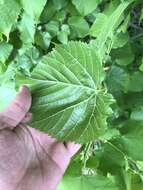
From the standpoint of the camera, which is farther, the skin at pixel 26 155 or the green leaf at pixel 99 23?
the green leaf at pixel 99 23

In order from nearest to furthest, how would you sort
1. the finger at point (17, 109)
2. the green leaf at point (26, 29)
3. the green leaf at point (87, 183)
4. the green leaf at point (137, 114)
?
the finger at point (17, 109)
the green leaf at point (87, 183)
the green leaf at point (137, 114)
the green leaf at point (26, 29)

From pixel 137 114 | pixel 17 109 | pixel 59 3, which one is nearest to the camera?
pixel 17 109

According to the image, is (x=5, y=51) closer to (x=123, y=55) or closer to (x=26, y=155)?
(x=123, y=55)

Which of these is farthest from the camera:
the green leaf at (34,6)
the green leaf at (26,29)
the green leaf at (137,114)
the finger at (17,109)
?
the green leaf at (26,29)

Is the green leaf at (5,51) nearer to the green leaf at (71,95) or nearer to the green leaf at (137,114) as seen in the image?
the green leaf at (137,114)

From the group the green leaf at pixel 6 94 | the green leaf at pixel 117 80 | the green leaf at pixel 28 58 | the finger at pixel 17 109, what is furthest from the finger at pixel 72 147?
the green leaf at pixel 28 58

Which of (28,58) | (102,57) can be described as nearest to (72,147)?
(102,57)

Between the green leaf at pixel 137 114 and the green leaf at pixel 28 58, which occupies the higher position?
the green leaf at pixel 28 58

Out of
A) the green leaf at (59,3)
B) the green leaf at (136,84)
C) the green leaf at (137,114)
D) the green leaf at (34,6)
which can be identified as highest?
the green leaf at (34,6)
